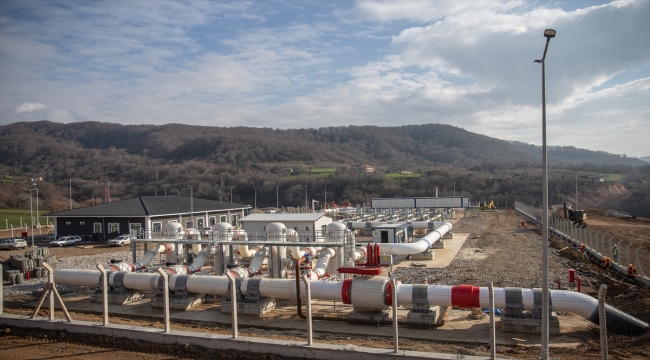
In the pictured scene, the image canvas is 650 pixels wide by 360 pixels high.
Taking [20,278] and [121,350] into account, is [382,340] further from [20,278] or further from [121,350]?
[20,278]

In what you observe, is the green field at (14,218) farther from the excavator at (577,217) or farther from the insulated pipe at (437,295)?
the excavator at (577,217)

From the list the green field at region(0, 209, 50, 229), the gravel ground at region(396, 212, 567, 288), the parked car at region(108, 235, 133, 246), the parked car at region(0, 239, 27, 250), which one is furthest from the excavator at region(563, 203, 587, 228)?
the green field at region(0, 209, 50, 229)

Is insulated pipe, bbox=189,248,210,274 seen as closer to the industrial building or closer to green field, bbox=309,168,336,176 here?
the industrial building

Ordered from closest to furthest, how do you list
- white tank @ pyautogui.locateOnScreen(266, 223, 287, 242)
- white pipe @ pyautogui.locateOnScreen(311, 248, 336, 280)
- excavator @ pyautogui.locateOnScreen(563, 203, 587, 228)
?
white pipe @ pyautogui.locateOnScreen(311, 248, 336, 280), white tank @ pyautogui.locateOnScreen(266, 223, 287, 242), excavator @ pyautogui.locateOnScreen(563, 203, 587, 228)

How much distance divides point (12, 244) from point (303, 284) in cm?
3808

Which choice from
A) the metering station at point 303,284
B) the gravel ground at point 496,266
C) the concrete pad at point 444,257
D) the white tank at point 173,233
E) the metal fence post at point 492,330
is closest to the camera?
the metal fence post at point 492,330

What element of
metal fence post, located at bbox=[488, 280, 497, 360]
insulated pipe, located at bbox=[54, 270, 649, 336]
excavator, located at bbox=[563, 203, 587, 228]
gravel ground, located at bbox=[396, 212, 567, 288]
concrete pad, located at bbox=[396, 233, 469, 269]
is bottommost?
concrete pad, located at bbox=[396, 233, 469, 269]

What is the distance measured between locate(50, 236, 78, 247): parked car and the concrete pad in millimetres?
32493

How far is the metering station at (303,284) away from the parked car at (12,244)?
2452 cm

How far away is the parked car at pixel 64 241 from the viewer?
143 ft

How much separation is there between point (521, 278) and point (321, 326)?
40.6 ft

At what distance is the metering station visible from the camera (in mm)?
14969

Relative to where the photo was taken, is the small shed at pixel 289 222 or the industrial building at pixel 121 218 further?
the industrial building at pixel 121 218

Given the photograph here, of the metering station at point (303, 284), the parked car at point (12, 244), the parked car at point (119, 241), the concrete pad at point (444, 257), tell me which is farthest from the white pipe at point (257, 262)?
the parked car at point (12, 244)
